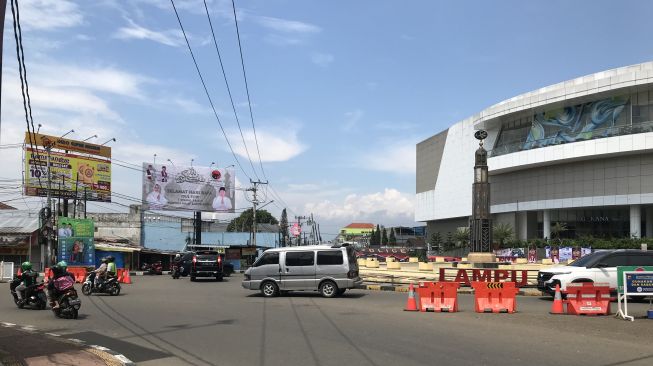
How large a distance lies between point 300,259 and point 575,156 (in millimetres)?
52701

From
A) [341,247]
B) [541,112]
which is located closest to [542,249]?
[541,112]

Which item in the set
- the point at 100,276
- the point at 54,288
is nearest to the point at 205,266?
the point at 100,276

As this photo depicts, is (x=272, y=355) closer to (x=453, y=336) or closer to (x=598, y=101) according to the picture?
(x=453, y=336)

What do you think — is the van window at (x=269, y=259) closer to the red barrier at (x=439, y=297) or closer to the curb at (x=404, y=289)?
the curb at (x=404, y=289)

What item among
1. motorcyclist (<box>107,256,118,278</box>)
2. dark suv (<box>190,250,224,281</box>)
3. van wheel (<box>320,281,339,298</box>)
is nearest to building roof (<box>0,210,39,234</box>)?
dark suv (<box>190,250,224,281</box>)

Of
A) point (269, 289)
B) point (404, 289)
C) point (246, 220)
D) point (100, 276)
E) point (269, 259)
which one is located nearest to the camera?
point (269, 289)

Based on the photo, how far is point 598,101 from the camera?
6300 cm

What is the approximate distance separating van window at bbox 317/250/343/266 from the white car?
22.9 feet

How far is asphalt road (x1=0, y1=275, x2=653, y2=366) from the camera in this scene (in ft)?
29.5

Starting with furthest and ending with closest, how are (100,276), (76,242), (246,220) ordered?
(246,220) → (76,242) → (100,276)

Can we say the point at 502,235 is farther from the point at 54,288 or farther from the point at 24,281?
the point at 54,288

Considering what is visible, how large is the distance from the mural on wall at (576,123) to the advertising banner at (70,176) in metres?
49.6

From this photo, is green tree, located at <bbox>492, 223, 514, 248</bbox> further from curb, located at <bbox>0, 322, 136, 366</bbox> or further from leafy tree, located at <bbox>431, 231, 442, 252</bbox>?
curb, located at <bbox>0, 322, 136, 366</bbox>

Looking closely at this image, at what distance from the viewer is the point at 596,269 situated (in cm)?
1830
